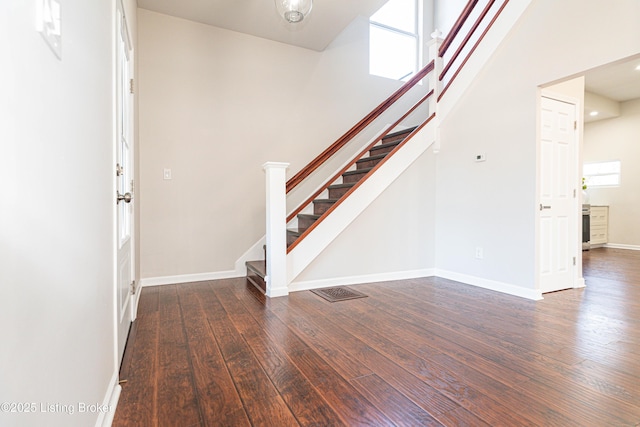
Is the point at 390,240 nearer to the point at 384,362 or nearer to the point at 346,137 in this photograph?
the point at 346,137

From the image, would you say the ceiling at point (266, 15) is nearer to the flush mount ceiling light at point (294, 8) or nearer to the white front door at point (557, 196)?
the flush mount ceiling light at point (294, 8)

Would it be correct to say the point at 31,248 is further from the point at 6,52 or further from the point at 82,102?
the point at 82,102

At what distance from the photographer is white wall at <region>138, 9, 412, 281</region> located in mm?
3594

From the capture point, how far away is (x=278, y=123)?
13.9 ft

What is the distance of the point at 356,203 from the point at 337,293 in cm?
95

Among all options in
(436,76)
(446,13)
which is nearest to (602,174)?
(446,13)

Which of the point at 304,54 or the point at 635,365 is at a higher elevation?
the point at 304,54

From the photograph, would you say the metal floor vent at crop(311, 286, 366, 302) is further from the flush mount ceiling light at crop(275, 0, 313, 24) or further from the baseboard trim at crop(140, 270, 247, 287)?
the flush mount ceiling light at crop(275, 0, 313, 24)

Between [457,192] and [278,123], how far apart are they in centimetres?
234

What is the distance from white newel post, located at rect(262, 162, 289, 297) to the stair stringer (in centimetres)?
14

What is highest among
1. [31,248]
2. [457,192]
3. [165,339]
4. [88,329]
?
[457,192]

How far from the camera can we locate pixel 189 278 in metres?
3.72

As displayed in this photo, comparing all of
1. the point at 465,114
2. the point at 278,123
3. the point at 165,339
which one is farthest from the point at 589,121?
the point at 165,339

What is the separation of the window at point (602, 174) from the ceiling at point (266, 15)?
6044 mm
